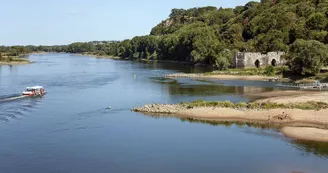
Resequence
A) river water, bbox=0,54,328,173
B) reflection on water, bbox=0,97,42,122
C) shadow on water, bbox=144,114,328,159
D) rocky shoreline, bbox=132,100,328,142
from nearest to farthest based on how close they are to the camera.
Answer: river water, bbox=0,54,328,173 < shadow on water, bbox=144,114,328,159 < rocky shoreline, bbox=132,100,328,142 < reflection on water, bbox=0,97,42,122

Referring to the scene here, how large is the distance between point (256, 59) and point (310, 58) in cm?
2393

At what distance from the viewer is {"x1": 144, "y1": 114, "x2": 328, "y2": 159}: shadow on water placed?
3806 cm

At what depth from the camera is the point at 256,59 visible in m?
103

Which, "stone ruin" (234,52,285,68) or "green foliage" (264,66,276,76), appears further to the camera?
"stone ruin" (234,52,285,68)

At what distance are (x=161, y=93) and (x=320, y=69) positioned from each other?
36.0 meters

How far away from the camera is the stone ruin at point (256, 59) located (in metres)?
102

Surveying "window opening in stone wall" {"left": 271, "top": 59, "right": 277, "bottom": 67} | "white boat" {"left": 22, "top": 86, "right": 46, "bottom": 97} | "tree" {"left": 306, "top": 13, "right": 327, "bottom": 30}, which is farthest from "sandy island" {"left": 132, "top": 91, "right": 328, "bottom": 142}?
"tree" {"left": 306, "top": 13, "right": 327, "bottom": 30}

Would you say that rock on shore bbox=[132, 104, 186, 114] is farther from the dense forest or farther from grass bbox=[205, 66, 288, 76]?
grass bbox=[205, 66, 288, 76]

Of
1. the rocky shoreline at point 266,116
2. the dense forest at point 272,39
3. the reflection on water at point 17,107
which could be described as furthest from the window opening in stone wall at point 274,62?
the reflection on water at point 17,107

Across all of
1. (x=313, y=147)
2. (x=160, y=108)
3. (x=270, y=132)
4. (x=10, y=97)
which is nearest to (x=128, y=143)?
(x=160, y=108)

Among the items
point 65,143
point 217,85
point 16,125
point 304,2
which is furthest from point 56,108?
point 304,2

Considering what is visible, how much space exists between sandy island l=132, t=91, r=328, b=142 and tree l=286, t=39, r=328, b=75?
76.3 feet

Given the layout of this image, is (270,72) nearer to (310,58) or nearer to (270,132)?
(310,58)

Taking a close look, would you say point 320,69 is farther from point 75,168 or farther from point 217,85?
point 75,168
